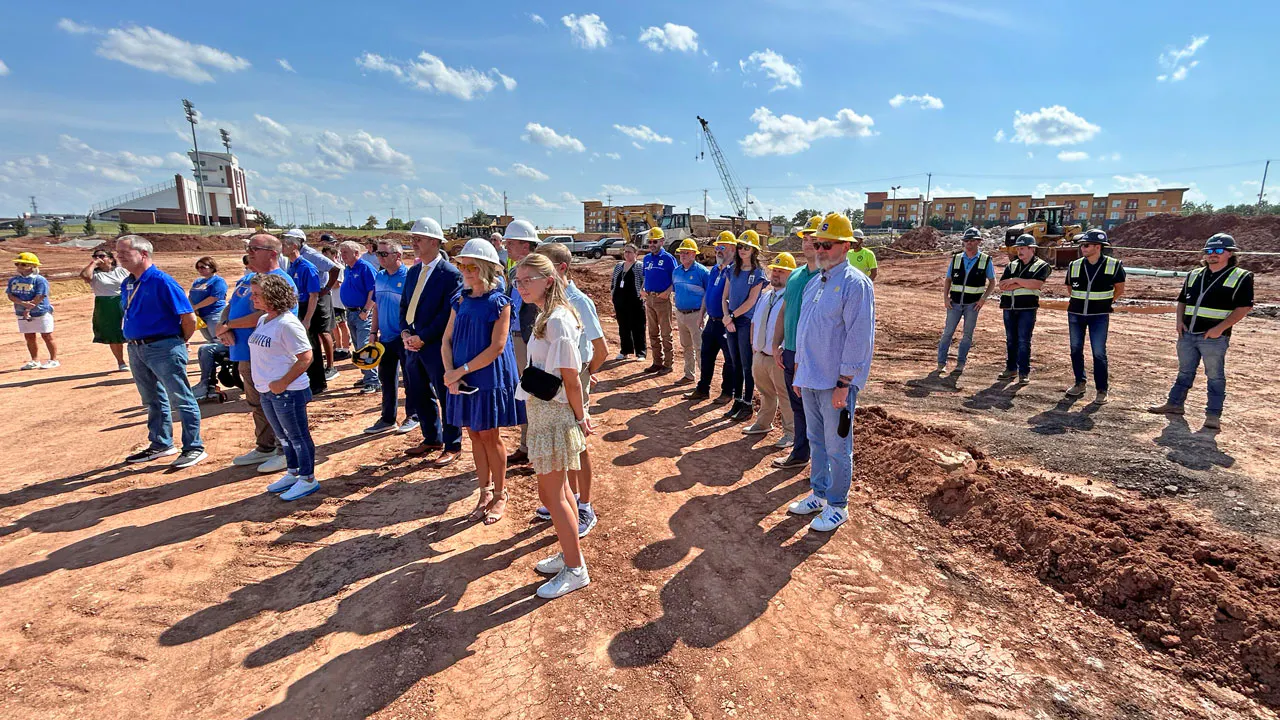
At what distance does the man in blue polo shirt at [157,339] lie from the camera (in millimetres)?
4574

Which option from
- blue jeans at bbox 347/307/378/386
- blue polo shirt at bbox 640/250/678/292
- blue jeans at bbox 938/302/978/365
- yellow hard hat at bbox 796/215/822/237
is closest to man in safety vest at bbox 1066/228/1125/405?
blue jeans at bbox 938/302/978/365

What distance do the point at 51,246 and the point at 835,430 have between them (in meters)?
47.7

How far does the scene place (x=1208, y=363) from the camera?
5.46 m

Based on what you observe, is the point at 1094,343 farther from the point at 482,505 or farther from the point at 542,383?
the point at 482,505

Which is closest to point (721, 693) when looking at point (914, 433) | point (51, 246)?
point (914, 433)

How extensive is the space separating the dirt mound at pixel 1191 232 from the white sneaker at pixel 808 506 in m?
27.5

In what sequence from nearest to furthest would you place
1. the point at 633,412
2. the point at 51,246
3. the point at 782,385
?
the point at 782,385 < the point at 633,412 < the point at 51,246

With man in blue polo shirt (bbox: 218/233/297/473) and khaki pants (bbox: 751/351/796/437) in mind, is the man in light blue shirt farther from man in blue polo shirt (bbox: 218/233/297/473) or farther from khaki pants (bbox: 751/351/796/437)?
man in blue polo shirt (bbox: 218/233/297/473)

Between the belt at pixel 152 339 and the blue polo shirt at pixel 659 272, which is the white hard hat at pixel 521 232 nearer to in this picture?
the belt at pixel 152 339

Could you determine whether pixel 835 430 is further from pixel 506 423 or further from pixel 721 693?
pixel 506 423

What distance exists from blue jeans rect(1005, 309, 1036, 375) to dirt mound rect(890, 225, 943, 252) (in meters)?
29.4

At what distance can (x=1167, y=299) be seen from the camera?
47.1 ft

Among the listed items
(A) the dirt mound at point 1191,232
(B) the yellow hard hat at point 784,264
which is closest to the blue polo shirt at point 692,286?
(B) the yellow hard hat at point 784,264

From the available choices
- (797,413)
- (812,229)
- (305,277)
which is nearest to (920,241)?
(812,229)
